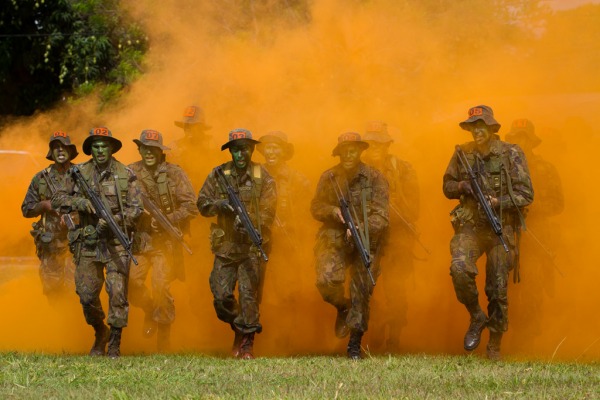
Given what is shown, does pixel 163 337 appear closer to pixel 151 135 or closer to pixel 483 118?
pixel 151 135

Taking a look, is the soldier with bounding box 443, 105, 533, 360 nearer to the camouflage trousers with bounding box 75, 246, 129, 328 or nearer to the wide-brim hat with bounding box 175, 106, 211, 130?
the camouflage trousers with bounding box 75, 246, 129, 328

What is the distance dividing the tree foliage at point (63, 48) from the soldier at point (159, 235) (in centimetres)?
690

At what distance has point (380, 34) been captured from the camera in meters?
17.6

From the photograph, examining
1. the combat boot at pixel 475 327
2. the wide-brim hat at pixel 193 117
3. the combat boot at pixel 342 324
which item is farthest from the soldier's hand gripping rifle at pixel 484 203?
the wide-brim hat at pixel 193 117

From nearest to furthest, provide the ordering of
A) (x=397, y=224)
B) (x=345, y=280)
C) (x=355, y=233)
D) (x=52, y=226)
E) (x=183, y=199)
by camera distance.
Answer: (x=355, y=233) < (x=345, y=280) < (x=183, y=199) < (x=397, y=224) < (x=52, y=226)

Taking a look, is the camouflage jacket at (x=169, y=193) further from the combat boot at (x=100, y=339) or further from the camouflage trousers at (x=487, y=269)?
the camouflage trousers at (x=487, y=269)

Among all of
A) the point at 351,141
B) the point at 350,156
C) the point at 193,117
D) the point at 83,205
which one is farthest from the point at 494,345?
the point at 193,117

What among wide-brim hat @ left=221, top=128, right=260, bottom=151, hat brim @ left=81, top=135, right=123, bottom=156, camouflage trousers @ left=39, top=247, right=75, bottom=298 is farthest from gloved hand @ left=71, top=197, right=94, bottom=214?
camouflage trousers @ left=39, top=247, right=75, bottom=298

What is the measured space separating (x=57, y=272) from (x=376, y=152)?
3.52 meters

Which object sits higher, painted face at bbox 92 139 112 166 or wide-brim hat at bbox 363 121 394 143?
wide-brim hat at bbox 363 121 394 143

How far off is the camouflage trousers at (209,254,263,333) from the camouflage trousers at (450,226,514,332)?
184cm

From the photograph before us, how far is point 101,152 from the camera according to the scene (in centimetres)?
1224

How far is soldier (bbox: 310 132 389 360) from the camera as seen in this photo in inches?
477

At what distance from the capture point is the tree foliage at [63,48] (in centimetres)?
2075
